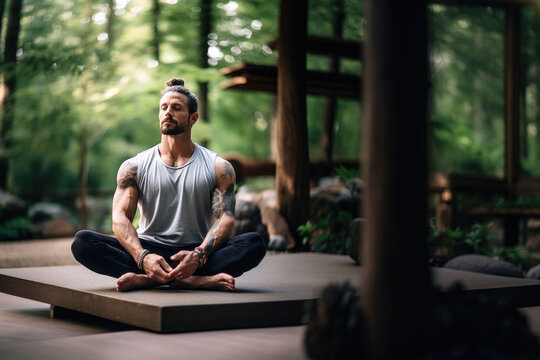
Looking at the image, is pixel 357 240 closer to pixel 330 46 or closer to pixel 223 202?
pixel 223 202

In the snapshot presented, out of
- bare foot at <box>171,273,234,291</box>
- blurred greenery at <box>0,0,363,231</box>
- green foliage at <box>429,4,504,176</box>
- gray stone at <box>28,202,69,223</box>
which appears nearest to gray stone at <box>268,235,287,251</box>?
bare foot at <box>171,273,234,291</box>

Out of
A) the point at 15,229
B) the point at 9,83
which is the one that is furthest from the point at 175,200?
the point at 9,83

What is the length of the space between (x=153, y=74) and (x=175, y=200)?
32.8 feet

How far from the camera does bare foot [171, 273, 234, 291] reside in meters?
4.92

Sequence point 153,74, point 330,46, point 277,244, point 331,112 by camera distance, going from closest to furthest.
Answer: point 277,244 < point 330,46 < point 153,74 < point 331,112

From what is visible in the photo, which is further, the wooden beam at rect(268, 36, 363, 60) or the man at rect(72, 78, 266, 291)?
the wooden beam at rect(268, 36, 363, 60)

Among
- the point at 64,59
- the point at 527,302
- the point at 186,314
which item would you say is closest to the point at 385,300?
the point at 186,314

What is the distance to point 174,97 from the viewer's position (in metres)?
5.08

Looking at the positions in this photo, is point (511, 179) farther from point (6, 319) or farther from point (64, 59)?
point (6, 319)

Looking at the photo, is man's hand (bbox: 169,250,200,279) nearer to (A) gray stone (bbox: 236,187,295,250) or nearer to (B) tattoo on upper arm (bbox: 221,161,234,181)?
(B) tattoo on upper arm (bbox: 221,161,234,181)

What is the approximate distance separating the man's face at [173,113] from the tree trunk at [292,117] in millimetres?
4629

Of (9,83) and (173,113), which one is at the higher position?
(9,83)

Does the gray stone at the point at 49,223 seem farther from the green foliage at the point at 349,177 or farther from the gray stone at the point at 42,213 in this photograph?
the green foliage at the point at 349,177

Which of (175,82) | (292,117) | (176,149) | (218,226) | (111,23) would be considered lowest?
(218,226)
